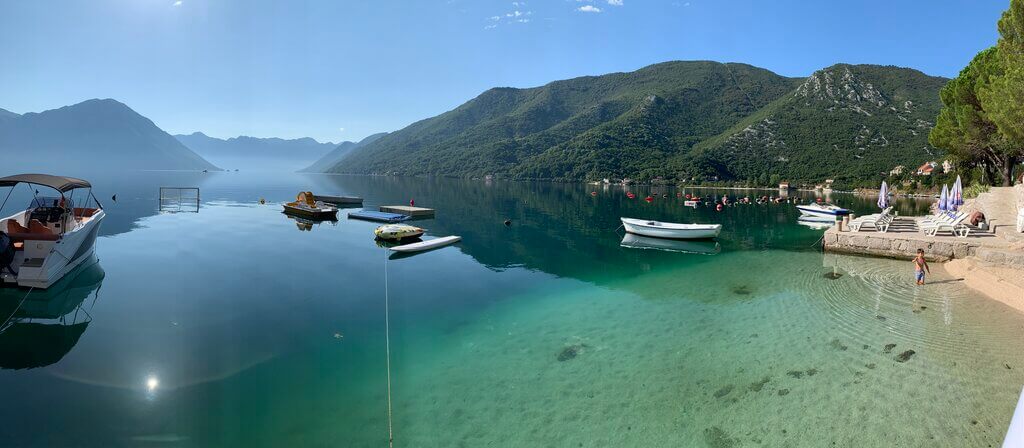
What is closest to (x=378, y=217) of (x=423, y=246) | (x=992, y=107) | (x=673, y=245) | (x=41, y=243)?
(x=423, y=246)

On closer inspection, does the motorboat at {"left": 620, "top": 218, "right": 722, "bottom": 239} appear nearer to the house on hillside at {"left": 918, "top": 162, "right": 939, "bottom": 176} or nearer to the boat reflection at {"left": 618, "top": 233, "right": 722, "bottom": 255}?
the boat reflection at {"left": 618, "top": 233, "right": 722, "bottom": 255}

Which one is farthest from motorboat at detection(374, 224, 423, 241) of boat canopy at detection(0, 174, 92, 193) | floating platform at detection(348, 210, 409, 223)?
boat canopy at detection(0, 174, 92, 193)

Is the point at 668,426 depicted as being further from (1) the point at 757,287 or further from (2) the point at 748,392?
(1) the point at 757,287

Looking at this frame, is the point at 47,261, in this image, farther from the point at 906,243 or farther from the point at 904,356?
the point at 906,243

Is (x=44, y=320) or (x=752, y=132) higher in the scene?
(x=752, y=132)

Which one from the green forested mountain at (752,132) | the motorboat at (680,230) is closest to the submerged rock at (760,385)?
the motorboat at (680,230)

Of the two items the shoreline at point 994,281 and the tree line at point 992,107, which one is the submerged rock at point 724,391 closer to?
the shoreline at point 994,281
